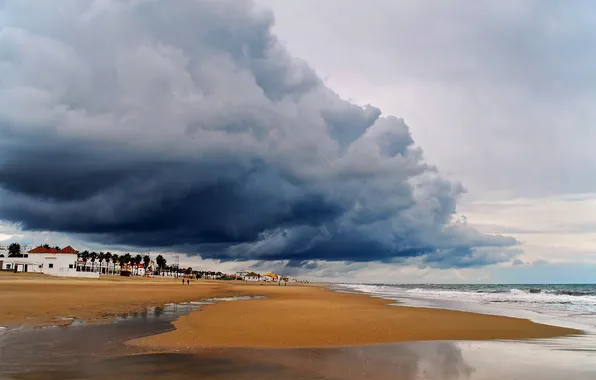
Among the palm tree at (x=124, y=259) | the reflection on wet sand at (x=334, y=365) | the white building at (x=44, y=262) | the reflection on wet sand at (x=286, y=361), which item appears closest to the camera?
the reflection on wet sand at (x=334, y=365)

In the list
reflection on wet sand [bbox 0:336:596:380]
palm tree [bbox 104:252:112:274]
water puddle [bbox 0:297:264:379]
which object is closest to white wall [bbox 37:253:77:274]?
palm tree [bbox 104:252:112:274]

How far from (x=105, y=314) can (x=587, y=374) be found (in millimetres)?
21865

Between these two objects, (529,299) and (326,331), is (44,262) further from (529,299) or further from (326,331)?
(326,331)

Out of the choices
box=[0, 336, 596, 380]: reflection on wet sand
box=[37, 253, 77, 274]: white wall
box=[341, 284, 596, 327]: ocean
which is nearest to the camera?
box=[0, 336, 596, 380]: reflection on wet sand

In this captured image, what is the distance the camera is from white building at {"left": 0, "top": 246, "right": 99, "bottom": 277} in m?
116

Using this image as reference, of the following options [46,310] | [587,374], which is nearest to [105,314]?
[46,310]

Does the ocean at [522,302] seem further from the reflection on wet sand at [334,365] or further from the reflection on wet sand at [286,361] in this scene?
the reflection on wet sand at [334,365]

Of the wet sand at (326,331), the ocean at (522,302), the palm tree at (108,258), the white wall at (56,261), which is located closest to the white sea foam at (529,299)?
the ocean at (522,302)

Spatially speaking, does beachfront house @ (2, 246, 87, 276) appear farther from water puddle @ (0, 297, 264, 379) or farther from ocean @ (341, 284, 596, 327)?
water puddle @ (0, 297, 264, 379)

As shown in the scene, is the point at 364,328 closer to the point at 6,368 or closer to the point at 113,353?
the point at 113,353

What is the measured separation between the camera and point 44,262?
390 ft

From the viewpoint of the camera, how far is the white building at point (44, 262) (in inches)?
4574

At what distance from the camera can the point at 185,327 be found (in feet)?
66.8

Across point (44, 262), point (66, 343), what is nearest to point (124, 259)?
point (44, 262)
